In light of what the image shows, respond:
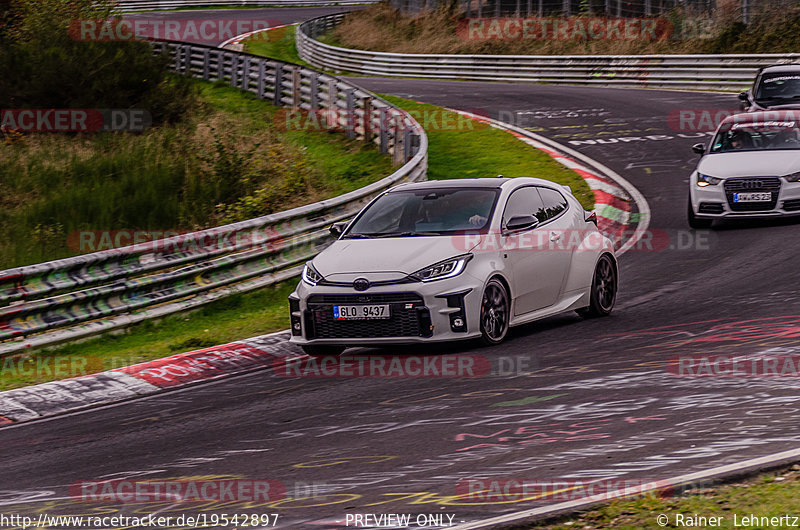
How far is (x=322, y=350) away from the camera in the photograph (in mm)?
10242

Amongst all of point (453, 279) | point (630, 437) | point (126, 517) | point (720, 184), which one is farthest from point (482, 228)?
point (720, 184)

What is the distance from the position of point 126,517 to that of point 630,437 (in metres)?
2.92

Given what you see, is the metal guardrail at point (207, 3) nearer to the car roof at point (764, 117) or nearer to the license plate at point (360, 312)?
the car roof at point (764, 117)

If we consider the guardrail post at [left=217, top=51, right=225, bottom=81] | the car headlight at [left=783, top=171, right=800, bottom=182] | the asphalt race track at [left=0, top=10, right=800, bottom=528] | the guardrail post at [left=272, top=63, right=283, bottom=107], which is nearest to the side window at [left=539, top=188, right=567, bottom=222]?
the asphalt race track at [left=0, top=10, right=800, bottom=528]

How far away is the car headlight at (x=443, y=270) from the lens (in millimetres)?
9680

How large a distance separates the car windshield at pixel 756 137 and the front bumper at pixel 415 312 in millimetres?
8896

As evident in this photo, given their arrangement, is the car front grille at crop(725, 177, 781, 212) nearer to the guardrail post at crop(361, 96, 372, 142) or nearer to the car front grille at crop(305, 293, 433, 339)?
the guardrail post at crop(361, 96, 372, 142)

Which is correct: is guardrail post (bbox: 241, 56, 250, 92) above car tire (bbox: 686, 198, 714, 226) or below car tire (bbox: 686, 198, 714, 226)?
above

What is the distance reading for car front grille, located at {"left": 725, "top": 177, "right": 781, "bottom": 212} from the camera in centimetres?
1606

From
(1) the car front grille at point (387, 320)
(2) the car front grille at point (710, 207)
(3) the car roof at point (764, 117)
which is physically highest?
(3) the car roof at point (764, 117)

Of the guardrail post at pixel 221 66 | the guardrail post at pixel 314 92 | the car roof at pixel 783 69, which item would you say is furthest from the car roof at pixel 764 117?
the guardrail post at pixel 221 66

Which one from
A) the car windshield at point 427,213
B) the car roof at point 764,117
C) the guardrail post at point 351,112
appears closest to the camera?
the car windshield at point 427,213

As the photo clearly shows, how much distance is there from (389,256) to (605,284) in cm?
283

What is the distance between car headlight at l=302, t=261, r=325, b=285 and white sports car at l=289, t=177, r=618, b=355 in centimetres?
1
